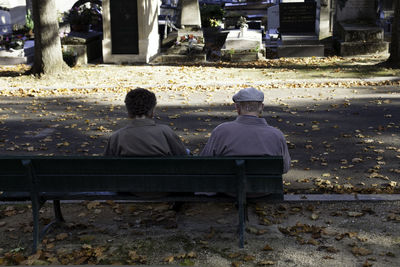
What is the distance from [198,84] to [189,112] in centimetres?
333

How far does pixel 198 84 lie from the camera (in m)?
13.8

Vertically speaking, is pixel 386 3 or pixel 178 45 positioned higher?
pixel 386 3

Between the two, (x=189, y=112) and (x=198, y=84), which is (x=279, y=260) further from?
(x=198, y=84)

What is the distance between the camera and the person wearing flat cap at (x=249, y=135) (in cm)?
473

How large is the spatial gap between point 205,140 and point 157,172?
4.03m

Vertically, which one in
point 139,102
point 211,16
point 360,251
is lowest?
point 360,251

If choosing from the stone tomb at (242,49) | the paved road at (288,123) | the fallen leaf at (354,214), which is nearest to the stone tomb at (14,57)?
the paved road at (288,123)

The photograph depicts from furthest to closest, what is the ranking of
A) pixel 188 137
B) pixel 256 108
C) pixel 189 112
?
pixel 189 112 → pixel 188 137 → pixel 256 108

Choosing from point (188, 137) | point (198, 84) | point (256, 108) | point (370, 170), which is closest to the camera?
point (256, 108)

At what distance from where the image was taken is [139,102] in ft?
15.8

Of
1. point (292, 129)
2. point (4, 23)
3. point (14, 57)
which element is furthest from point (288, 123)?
point (4, 23)

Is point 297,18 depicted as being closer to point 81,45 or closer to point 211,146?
point 81,45

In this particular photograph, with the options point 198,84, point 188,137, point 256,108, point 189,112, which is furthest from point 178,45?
point 256,108

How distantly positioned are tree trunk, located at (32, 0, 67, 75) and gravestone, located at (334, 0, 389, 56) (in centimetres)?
967
